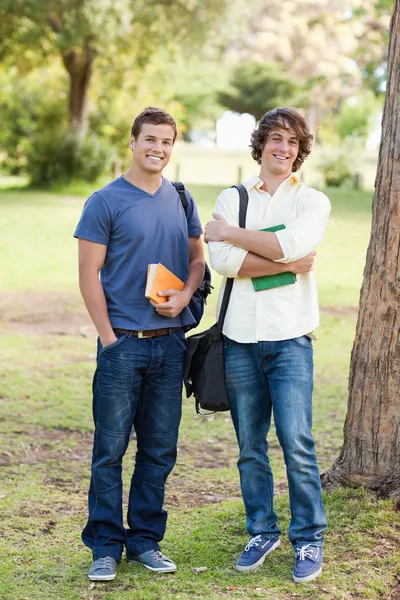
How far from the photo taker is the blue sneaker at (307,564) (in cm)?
374

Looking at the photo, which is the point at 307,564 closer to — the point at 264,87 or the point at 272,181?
the point at 272,181

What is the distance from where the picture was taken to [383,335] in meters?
4.29

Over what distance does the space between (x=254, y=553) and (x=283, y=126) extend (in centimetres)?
192

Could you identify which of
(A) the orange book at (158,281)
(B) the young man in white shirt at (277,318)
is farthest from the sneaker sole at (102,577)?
(A) the orange book at (158,281)

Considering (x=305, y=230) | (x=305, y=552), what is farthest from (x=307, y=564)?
(x=305, y=230)

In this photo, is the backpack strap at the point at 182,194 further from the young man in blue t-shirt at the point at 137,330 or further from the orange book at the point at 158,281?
the orange book at the point at 158,281

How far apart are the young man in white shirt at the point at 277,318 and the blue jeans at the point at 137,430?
0.29 metres

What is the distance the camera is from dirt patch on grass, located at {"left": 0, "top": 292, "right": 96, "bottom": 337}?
10180 mm

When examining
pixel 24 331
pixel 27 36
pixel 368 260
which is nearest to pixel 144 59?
pixel 27 36

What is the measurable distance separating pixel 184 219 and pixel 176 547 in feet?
5.43

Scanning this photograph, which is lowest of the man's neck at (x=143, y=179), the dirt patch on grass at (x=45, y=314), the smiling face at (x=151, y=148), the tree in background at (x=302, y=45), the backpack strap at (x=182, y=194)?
the dirt patch on grass at (x=45, y=314)

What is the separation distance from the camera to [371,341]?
4324 millimetres

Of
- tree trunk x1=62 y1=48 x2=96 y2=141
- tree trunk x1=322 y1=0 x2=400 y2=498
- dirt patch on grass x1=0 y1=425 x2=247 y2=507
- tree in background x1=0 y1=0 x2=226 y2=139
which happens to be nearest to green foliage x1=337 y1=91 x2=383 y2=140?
tree in background x1=0 y1=0 x2=226 y2=139

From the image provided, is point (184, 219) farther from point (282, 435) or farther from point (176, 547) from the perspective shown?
point (176, 547)
